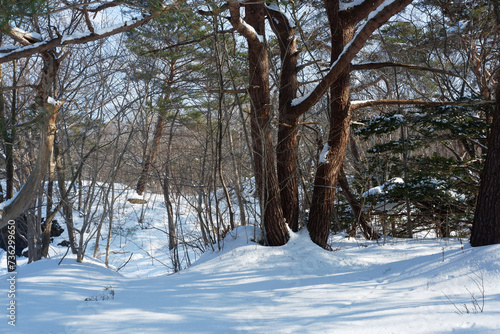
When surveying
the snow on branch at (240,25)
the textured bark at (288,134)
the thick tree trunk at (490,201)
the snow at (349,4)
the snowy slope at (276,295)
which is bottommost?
the snowy slope at (276,295)

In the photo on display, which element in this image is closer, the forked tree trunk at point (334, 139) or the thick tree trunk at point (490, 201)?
the thick tree trunk at point (490, 201)

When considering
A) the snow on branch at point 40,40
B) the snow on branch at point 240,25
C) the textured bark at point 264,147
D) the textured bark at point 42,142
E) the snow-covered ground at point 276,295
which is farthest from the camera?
the textured bark at point 264,147

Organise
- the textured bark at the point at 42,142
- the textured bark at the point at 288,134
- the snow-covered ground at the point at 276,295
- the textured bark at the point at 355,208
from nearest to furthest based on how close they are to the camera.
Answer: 1. the snow-covered ground at the point at 276,295
2. the textured bark at the point at 42,142
3. the textured bark at the point at 288,134
4. the textured bark at the point at 355,208

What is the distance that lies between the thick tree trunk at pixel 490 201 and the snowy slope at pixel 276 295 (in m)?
0.36

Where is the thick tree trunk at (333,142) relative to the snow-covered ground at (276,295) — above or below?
above

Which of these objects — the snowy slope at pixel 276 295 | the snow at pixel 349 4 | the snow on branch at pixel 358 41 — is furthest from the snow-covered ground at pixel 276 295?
the snow at pixel 349 4

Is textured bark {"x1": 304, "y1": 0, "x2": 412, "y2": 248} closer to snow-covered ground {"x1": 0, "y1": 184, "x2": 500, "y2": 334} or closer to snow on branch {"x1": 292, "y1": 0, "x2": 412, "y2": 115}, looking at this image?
snow on branch {"x1": 292, "y1": 0, "x2": 412, "y2": 115}

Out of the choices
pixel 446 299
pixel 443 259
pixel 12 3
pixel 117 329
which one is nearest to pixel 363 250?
pixel 443 259

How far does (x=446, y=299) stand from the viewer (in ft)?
10.3

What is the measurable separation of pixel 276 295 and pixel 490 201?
2653 mm

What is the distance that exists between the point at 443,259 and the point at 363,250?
5.42 feet

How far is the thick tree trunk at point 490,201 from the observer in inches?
165

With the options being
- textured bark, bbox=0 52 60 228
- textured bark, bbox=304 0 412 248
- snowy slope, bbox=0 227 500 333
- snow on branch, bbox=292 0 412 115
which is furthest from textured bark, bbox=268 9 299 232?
textured bark, bbox=0 52 60 228

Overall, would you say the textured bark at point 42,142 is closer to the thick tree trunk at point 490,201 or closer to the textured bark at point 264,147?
the textured bark at point 264,147
